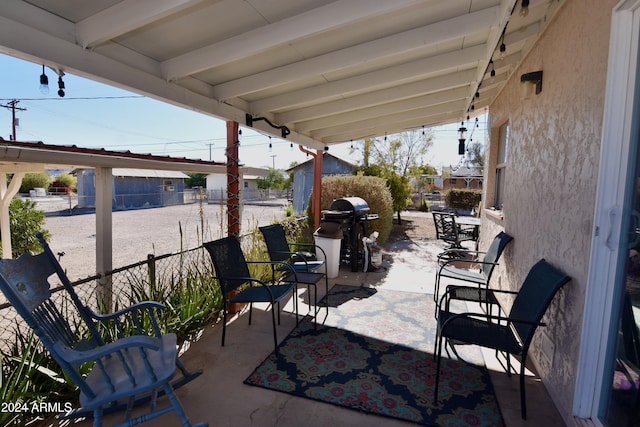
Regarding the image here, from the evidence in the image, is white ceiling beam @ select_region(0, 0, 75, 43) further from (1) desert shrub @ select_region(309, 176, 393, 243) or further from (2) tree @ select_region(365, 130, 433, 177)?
(2) tree @ select_region(365, 130, 433, 177)

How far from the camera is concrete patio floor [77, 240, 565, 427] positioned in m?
2.01

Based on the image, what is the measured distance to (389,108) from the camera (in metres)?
5.01

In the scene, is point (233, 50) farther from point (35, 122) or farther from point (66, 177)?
point (66, 177)

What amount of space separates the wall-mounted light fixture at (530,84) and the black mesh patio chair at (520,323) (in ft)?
5.04

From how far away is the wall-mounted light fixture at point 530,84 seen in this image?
9.18ft

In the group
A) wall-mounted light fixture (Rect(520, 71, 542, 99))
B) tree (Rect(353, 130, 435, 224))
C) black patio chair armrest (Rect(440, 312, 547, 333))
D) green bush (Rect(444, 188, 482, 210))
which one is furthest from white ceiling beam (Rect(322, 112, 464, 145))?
green bush (Rect(444, 188, 482, 210))

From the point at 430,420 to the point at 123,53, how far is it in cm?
340

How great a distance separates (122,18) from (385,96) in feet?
10.3

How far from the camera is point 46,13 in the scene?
6.38 ft

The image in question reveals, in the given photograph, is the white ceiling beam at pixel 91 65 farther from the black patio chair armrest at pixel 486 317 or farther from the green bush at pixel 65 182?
the green bush at pixel 65 182

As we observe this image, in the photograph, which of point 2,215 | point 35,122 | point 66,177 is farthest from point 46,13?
→ point 66,177

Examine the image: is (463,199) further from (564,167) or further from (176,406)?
(176,406)

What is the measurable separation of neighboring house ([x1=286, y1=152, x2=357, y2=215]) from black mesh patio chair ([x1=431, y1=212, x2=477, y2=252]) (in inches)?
317

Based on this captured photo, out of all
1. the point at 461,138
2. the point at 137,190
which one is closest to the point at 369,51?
the point at 461,138
